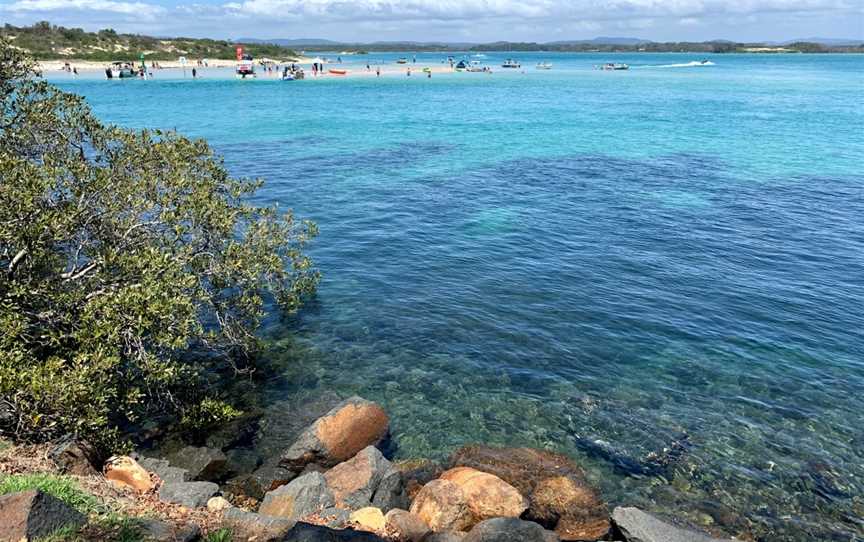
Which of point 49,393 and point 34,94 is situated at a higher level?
point 34,94

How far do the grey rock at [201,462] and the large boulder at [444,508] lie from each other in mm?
6590

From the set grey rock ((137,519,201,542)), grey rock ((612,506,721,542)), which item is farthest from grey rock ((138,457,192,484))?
grey rock ((612,506,721,542))

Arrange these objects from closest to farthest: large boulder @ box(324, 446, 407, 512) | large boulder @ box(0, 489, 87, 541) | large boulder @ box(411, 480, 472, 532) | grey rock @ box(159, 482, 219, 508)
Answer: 1. large boulder @ box(0, 489, 87, 541)
2. grey rock @ box(159, 482, 219, 508)
3. large boulder @ box(411, 480, 472, 532)
4. large boulder @ box(324, 446, 407, 512)

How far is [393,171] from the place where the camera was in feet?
199

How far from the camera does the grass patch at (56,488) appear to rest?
43.5 ft

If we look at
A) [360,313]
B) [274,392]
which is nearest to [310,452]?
[274,392]

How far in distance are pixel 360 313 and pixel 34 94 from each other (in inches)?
678

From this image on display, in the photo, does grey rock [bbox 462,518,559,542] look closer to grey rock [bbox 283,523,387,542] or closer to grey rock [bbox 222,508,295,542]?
grey rock [bbox 283,523,387,542]

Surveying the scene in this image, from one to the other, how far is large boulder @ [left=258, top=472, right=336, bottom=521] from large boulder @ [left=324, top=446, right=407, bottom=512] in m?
0.49

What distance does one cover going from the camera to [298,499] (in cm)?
1664

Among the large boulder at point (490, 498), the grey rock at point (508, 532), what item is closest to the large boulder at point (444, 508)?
the large boulder at point (490, 498)

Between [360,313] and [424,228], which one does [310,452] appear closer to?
[360,313]

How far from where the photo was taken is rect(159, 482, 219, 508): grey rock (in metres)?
16.0

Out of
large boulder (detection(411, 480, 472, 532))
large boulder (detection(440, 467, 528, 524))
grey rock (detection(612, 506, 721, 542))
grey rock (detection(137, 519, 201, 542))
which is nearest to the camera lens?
grey rock (detection(137, 519, 201, 542))
